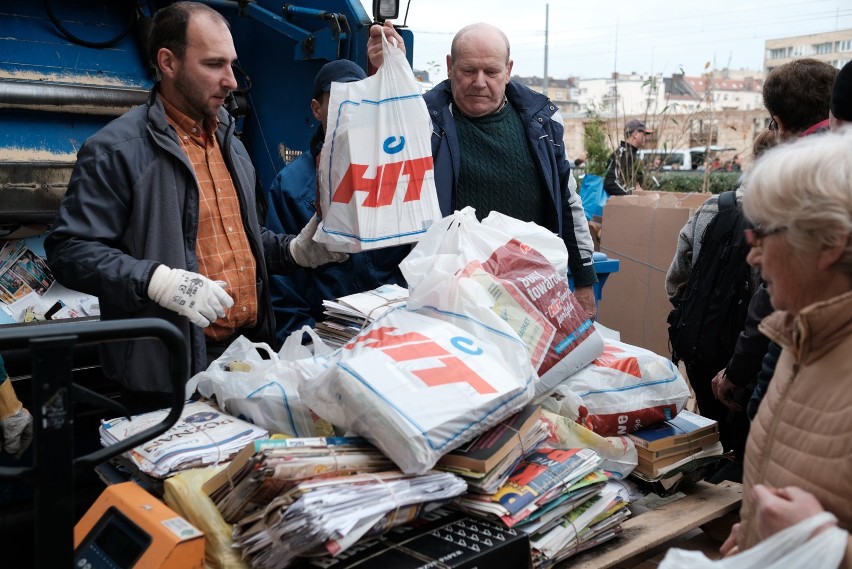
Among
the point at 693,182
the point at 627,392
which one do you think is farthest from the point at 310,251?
the point at 693,182

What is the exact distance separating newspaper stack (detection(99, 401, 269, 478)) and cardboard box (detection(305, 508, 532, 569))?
1.30ft

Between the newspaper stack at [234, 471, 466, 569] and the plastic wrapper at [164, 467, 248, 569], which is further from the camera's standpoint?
the plastic wrapper at [164, 467, 248, 569]

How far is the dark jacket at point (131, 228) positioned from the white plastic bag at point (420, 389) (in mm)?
720

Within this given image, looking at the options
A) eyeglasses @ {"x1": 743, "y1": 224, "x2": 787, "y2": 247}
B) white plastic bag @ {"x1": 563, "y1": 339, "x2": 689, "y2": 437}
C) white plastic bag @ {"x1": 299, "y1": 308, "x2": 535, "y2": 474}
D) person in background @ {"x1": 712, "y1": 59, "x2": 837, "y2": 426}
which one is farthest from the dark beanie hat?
white plastic bag @ {"x1": 299, "y1": 308, "x2": 535, "y2": 474}

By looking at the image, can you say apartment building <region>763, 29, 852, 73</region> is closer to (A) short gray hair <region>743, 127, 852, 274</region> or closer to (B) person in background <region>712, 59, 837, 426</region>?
(B) person in background <region>712, 59, 837, 426</region>

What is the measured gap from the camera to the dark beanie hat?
2.00m

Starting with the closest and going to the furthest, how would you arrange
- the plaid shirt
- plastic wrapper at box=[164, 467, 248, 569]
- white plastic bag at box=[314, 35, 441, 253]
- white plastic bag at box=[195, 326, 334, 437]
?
plastic wrapper at box=[164, 467, 248, 569]
white plastic bag at box=[195, 326, 334, 437]
white plastic bag at box=[314, 35, 441, 253]
the plaid shirt

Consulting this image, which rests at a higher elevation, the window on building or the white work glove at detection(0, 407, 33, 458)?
the window on building

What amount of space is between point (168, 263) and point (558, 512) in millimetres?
1337

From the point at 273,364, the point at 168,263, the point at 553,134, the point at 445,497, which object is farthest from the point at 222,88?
the point at 445,497

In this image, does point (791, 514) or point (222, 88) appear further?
point (222, 88)

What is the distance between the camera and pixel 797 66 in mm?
2664

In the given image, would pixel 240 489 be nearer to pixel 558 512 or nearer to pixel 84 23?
pixel 558 512

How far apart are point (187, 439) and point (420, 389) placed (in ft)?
1.86
